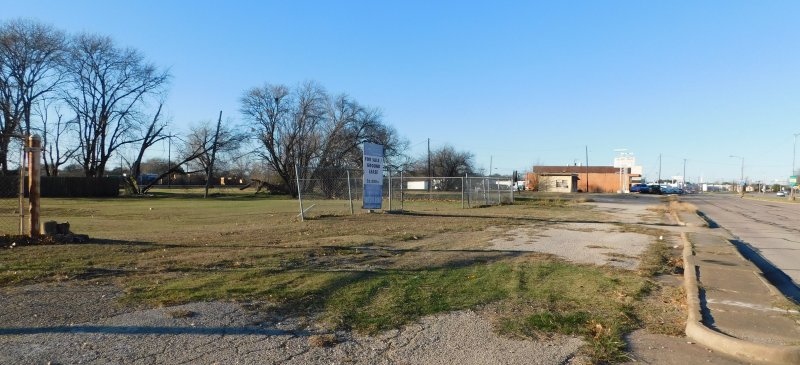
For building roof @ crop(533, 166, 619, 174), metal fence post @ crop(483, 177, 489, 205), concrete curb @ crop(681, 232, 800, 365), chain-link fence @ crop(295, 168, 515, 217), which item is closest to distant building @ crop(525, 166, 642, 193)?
building roof @ crop(533, 166, 619, 174)

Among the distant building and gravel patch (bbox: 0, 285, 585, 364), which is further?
the distant building

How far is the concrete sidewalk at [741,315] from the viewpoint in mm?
4785

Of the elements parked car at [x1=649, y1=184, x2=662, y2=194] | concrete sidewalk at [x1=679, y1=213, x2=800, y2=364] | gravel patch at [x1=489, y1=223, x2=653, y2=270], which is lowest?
gravel patch at [x1=489, y1=223, x2=653, y2=270]

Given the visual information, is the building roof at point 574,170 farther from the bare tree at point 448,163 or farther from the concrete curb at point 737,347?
the concrete curb at point 737,347

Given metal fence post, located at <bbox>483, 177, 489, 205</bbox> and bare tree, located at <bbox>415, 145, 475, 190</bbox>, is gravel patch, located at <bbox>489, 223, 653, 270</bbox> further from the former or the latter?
bare tree, located at <bbox>415, 145, 475, 190</bbox>

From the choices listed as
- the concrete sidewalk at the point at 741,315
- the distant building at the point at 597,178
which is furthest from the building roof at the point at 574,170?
the concrete sidewalk at the point at 741,315

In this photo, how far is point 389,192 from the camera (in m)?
22.4

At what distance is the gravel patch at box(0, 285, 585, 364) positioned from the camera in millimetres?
4488

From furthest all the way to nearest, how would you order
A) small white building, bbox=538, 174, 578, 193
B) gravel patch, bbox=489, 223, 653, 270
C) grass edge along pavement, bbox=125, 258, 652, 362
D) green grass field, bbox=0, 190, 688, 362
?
small white building, bbox=538, 174, 578, 193
gravel patch, bbox=489, 223, 653, 270
green grass field, bbox=0, 190, 688, 362
grass edge along pavement, bbox=125, 258, 652, 362

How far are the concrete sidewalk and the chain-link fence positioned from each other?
40.5 ft

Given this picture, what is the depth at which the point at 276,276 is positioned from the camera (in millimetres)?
7809

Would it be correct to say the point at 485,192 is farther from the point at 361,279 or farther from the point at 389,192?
the point at 361,279

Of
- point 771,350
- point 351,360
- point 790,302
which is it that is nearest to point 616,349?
point 771,350

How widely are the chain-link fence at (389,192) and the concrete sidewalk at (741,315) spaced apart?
12354 millimetres
